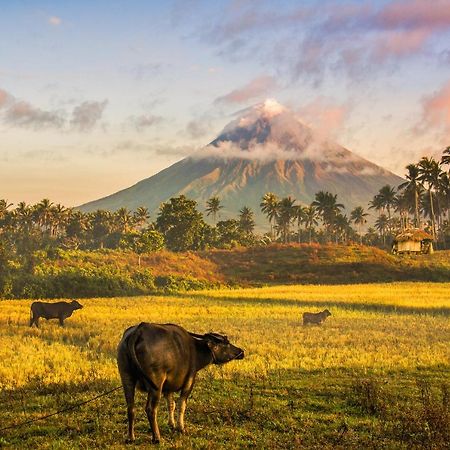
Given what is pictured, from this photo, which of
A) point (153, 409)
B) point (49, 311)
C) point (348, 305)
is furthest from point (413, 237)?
point (153, 409)

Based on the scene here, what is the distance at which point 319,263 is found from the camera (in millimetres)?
77500

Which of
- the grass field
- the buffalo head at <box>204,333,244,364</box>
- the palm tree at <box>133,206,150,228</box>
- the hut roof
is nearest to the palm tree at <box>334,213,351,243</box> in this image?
the hut roof

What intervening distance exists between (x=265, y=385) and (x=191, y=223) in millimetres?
93791

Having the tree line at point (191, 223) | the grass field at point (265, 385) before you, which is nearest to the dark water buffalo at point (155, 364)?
the grass field at point (265, 385)

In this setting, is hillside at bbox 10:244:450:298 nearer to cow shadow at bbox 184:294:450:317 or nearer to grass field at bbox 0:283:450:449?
cow shadow at bbox 184:294:450:317

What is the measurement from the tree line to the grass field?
57.9m

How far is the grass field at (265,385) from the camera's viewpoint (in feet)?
33.5

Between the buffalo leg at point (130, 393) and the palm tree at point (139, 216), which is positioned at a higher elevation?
the palm tree at point (139, 216)

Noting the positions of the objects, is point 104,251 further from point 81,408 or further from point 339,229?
point 339,229

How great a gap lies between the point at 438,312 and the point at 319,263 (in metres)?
40.6

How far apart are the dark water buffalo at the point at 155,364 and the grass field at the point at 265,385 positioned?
28.9 inches

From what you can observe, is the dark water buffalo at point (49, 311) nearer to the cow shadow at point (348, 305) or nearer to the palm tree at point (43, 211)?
the cow shadow at point (348, 305)

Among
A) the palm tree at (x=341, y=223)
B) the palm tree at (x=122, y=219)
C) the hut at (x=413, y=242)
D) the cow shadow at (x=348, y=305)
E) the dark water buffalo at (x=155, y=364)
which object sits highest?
the palm tree at (x=122, y=219)

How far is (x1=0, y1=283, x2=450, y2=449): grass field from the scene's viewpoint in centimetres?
1021
